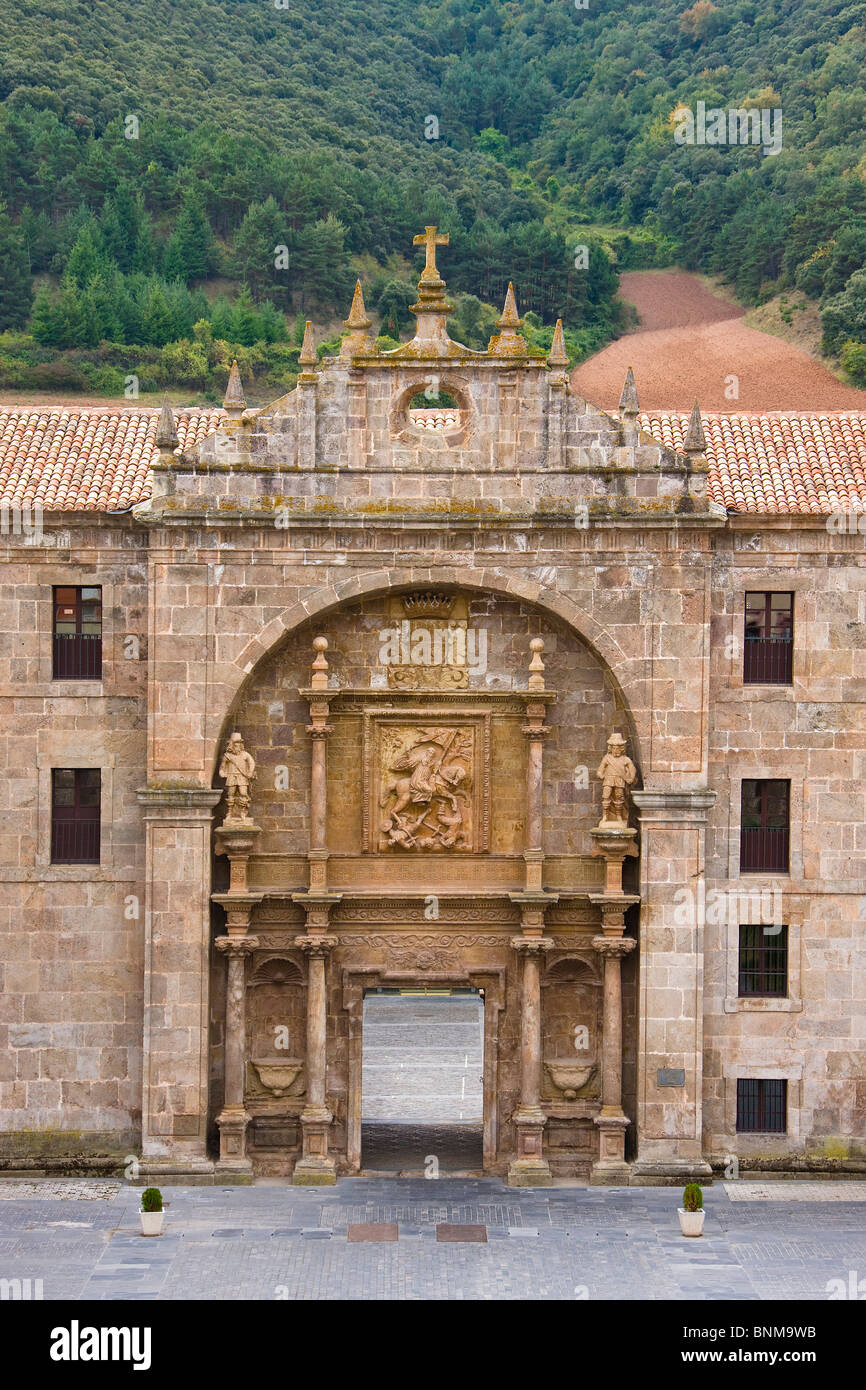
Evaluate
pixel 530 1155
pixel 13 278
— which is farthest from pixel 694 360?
pixel 530 1155

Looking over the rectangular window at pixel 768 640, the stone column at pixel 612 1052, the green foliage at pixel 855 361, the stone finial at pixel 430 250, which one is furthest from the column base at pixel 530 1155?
the green foliage at pixel 855 361

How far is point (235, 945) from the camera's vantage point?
32844 mm

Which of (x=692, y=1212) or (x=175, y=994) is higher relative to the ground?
(x=175, y=994)

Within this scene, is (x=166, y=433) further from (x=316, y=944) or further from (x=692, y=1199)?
(x=692, y=1199)

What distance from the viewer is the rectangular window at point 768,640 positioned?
1334 inches

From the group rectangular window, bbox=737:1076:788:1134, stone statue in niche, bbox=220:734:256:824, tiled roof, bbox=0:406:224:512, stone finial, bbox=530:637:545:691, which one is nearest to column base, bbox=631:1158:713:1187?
rectangular window, bbox=737:1076:788:1134

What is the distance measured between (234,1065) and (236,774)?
5.29 m

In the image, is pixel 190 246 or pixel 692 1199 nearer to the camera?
pixel 692 1199

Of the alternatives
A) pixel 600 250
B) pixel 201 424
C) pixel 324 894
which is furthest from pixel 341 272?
pixel 324 894

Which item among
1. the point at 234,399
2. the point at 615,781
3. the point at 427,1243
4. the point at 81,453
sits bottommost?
the point at 427,1243

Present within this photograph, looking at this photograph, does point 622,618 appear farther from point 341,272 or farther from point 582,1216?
point 341,272

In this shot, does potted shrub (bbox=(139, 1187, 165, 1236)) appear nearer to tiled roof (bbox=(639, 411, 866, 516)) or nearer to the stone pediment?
the stone pediment

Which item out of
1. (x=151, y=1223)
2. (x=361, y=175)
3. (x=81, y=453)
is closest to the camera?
(x=151, y=1223)

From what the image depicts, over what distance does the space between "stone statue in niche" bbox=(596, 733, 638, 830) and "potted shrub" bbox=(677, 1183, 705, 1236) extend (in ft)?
21.6
